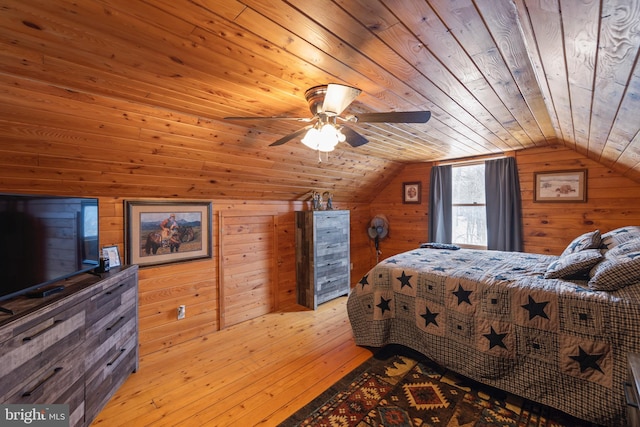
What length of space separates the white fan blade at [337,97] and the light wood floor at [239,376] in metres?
2.05

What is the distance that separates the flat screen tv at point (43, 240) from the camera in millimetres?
1497

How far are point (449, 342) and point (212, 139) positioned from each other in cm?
264

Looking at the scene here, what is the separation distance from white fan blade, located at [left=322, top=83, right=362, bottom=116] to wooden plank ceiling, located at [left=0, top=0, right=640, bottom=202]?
17cm

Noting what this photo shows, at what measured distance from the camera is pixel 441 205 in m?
4.60

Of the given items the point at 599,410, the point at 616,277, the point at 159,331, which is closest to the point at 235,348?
the point at 159,331

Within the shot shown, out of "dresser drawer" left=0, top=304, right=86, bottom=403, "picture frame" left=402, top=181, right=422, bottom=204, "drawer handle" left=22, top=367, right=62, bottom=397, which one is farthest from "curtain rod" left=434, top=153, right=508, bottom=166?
"drawer handle" left=22, top=367, right=62, bottom=397

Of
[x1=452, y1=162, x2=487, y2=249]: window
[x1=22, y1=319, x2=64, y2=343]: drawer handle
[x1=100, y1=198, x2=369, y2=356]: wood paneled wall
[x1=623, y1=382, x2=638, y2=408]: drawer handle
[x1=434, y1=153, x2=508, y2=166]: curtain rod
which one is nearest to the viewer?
[x1=623, y1=382, x2=638, y2=408]: drawer handle

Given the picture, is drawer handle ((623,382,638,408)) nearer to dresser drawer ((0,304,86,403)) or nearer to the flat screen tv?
dresser drawer ((0,304,86,403))

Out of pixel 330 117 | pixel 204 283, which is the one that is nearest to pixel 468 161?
pixel 330 117

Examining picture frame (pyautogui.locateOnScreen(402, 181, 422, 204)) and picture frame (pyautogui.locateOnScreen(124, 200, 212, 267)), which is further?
picture frame (pyautogui.locateOnScreen(402, 181, 422, 204))

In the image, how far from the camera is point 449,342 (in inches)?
90.2

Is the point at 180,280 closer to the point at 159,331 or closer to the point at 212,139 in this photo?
the point at 159,331

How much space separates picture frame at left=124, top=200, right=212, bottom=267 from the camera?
8.90ft

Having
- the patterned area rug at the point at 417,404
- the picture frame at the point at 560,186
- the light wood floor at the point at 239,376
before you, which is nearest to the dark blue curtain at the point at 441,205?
the picture frame at the point at 560,186
